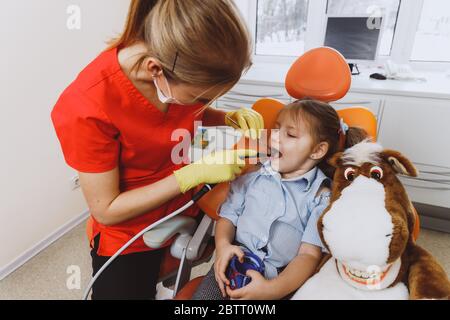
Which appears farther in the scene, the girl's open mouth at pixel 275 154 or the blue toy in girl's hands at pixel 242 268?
the girl's open mouth at pixel 275 154

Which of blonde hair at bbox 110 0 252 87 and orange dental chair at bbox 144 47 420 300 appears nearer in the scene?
blonde hair at bbox 110 0 252 87

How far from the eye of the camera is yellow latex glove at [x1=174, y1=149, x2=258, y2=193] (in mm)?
937

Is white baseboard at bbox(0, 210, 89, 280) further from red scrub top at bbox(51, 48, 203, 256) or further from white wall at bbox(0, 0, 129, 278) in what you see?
red scrub top at bbox(51, 48, 203, 256)

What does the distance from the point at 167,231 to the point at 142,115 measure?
1.10 feet

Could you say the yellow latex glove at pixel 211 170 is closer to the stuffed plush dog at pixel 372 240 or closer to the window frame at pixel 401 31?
the stuffed plush dog at pixel 372 240

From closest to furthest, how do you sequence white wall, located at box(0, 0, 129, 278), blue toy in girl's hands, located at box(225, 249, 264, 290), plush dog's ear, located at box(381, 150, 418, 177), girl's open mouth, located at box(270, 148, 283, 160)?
plush dog's ear, located at box(381, 150, 418, 177) → blue toy in girl's hands, located at box(225, 249, 264, 290) → girl's open mouth, located at box(270, 148, 283, 160) → white wall, located at box(0, 0, 129, 278)

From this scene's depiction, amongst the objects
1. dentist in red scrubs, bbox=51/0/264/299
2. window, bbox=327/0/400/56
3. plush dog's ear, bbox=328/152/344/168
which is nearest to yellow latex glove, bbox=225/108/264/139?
dentist in red scrubs, bbox=51/0/264/299

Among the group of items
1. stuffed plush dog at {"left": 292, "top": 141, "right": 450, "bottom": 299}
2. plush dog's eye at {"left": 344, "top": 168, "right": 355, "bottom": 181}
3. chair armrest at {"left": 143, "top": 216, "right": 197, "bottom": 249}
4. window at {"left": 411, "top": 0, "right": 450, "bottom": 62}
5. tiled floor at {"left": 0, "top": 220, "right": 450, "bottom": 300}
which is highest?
window at {"left": 411, "top": 0, "right": 450, "bottom": 62}

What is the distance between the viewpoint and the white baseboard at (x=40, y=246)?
171cm

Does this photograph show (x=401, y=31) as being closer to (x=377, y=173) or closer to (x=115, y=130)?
(x=377, y=173)

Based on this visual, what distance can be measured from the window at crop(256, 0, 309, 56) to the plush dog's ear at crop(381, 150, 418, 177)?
2122mm

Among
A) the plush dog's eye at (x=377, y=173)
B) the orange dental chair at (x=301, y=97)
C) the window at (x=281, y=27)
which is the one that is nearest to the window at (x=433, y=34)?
the window at (x=281, y=27)

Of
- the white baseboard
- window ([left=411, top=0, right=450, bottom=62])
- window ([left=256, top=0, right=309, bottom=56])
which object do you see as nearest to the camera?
the white baseboard
